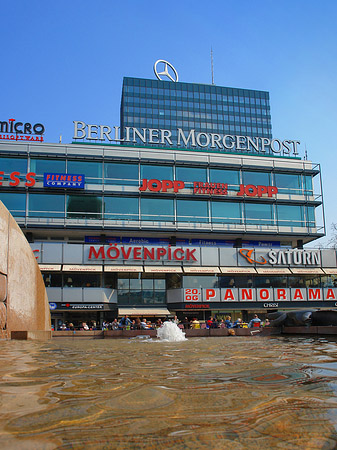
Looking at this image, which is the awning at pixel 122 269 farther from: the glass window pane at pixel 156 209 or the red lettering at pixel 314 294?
→ the red lettering at pixel 314 294

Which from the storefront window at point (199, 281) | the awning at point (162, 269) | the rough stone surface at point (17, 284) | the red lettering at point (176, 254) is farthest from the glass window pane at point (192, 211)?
the rough stone surface at point (17, 284)

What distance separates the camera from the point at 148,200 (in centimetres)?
3950

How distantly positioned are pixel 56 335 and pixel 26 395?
2192cm

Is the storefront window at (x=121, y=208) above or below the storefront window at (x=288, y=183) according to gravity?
below

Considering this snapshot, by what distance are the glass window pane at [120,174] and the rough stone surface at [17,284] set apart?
28.7 m

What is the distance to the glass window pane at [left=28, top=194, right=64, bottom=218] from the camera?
3727 cm

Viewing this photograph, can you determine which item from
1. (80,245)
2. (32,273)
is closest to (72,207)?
(80,245)

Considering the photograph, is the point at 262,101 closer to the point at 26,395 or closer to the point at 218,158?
the point at 218,158

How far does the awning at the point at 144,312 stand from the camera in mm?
35194

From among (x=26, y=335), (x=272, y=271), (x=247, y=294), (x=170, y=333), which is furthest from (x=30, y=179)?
(x=26, y=335)

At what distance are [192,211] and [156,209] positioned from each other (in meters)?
3.35

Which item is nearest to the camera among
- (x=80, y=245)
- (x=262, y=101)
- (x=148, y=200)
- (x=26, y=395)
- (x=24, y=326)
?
(x=26, y=395)

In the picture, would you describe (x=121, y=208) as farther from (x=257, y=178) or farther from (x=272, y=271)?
(x=272, y=271)

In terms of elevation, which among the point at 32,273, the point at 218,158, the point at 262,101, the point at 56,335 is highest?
the point at 262,101
